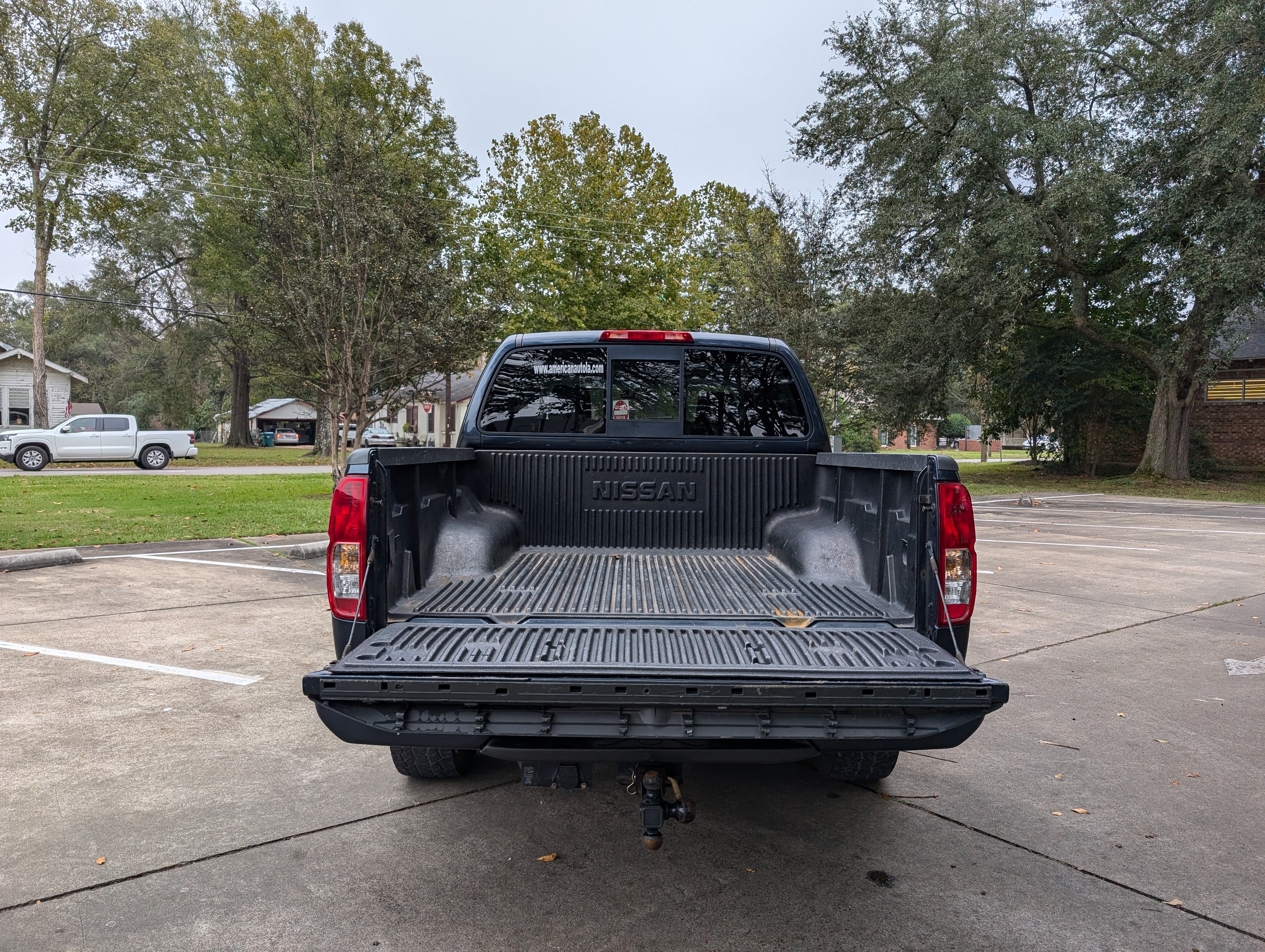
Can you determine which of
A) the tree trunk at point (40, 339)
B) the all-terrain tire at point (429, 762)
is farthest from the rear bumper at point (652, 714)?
the tree trunk at point (40, 339)

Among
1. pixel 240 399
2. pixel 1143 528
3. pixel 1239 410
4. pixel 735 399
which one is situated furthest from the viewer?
pixel 240 399

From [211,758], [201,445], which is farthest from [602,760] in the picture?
[201,445]

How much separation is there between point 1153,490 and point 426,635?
987 inches

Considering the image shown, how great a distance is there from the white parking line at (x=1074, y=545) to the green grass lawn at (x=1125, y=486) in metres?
7.86

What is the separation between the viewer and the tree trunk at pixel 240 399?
137 feet

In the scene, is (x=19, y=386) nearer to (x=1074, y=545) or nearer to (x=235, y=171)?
(x=235, y=171)

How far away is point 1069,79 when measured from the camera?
2123 cm

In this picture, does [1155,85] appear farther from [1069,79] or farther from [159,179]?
[159,179]

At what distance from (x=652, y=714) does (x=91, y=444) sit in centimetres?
2817

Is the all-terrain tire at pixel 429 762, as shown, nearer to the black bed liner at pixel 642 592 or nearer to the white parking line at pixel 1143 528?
the black bed liner at pixel 642 592

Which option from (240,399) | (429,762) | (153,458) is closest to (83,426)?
(153,458)

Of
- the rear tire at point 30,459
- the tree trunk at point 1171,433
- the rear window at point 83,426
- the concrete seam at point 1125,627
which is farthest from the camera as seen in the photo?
the rear window at point 83,426

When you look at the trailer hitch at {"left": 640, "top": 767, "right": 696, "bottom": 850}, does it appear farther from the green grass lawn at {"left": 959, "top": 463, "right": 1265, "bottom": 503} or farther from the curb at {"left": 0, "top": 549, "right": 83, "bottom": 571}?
the green grass lawn at {"left": 959, "top": 463, "right": 1265, "bottom": 503}

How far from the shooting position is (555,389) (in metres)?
4.74
